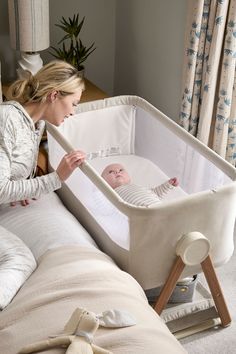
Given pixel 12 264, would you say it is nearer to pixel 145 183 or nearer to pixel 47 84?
pixel 47 84

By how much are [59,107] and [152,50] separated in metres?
1.12

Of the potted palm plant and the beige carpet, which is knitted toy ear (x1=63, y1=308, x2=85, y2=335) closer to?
the beige carpet

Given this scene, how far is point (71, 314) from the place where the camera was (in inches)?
63.8

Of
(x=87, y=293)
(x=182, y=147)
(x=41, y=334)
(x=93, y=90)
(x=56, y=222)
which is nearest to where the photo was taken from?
(x=41, y=334)

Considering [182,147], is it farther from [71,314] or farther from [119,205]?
[71,314]

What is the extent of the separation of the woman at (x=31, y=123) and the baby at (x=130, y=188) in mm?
292

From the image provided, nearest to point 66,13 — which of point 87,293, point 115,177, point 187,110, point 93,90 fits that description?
point 93,90

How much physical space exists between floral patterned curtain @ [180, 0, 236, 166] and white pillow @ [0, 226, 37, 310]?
105 centimetres

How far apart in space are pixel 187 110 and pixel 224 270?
2.40 ft

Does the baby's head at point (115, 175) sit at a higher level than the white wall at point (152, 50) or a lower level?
lower

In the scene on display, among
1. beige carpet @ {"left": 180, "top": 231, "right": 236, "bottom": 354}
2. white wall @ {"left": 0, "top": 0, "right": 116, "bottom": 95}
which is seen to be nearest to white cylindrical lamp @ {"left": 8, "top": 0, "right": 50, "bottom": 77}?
white wall @ {"left": 0, "top": 0, "right": 116, "bottom": 95}

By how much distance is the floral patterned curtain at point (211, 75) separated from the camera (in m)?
2.37

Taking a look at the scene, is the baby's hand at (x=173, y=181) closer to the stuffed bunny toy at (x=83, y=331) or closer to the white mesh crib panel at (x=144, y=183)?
the white mesh crib panel at (x=144, y=183)

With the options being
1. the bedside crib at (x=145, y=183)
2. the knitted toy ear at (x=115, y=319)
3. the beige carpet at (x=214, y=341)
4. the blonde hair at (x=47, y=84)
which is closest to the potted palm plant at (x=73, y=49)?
the bedside crib at (x=145, y=183)
